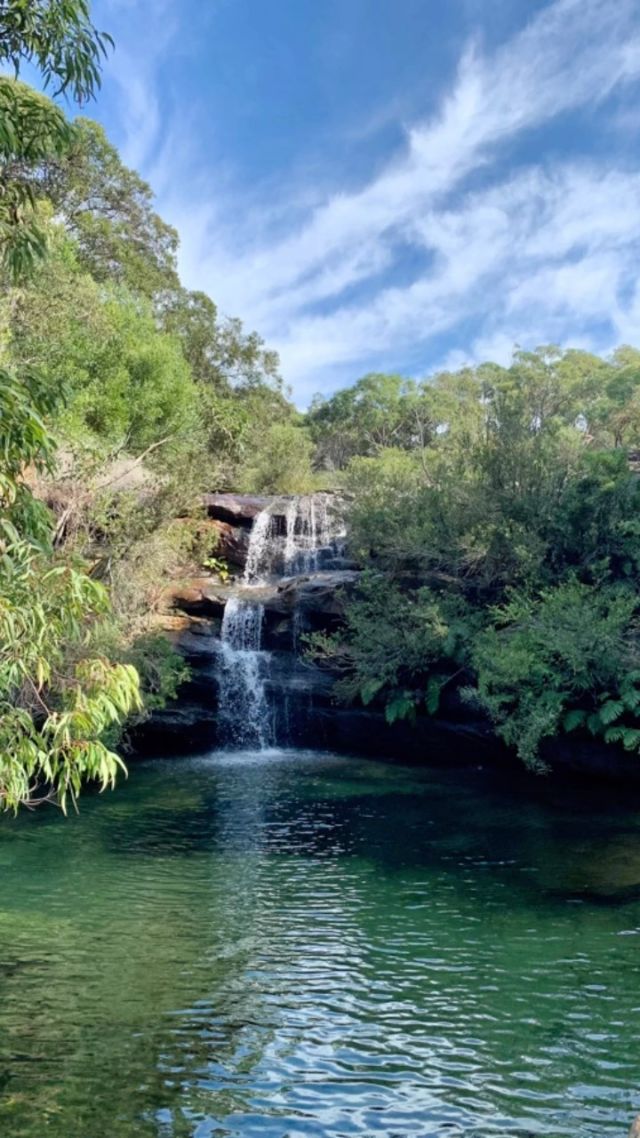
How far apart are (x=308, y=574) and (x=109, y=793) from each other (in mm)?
9466

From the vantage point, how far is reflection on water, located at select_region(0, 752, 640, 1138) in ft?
18.0

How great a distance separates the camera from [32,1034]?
632 cm

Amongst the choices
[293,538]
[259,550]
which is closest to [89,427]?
[259,550]

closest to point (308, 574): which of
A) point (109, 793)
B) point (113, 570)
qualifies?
point (113, 570)

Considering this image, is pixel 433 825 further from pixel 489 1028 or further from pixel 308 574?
pixel 308 574

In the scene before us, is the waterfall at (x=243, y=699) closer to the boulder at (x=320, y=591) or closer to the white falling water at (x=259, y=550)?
the boulder at (x=320, y=591)

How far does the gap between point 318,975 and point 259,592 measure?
15891mm

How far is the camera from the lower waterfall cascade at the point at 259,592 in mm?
21406

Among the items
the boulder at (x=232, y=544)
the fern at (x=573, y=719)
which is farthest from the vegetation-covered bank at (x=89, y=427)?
the fern at (x=573, y=719)

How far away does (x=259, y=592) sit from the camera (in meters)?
23.2

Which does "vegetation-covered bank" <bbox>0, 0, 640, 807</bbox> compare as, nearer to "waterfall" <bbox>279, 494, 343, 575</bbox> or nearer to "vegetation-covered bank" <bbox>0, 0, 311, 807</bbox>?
"vegetation-covered bank" <bbox>0, 0, 311, 807</bbox>

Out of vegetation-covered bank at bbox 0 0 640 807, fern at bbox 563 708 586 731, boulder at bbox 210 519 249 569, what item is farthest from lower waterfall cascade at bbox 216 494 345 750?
fern at bbox 563 708 586 731

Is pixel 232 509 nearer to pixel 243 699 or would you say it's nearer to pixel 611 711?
pixel 243 699

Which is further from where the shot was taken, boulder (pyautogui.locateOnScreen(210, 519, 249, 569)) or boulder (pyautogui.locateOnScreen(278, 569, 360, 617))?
boulder (pyautogui.locateOnScreen(210, 519, 249, 569))
